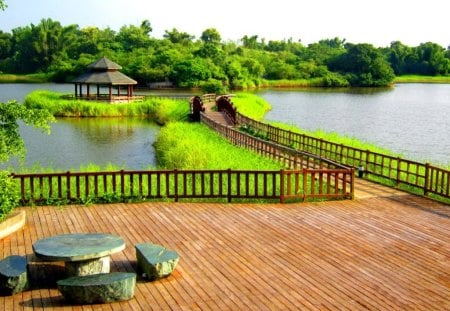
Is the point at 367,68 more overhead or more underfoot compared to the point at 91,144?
more overhead

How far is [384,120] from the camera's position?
47.9 m

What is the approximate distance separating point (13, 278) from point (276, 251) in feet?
14.5

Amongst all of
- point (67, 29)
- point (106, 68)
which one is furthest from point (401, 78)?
point (106, 68)

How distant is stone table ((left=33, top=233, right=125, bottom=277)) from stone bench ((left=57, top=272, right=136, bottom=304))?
34cm

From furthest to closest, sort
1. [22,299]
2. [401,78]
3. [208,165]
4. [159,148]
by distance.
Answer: [401,78]
[159,148]
[208,165]
[22,299]

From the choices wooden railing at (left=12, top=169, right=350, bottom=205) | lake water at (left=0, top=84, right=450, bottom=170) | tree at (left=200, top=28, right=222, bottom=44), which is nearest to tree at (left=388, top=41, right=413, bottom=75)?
tree at (left=200, top=28, right=222, bottom=44)

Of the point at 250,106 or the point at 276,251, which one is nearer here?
the point at 276,251

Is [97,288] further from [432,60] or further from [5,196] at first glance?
[432,60]

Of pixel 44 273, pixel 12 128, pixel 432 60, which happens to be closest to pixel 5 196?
pixel 12 128

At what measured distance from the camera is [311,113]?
175 feet

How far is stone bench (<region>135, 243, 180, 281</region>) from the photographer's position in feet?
27.0

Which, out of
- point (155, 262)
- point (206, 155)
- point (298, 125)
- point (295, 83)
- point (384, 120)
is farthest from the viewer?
point (295, 83)

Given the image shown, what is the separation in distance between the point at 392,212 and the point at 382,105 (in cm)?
5345

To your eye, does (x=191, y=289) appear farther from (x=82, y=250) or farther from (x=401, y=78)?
(x=401, y=78)
